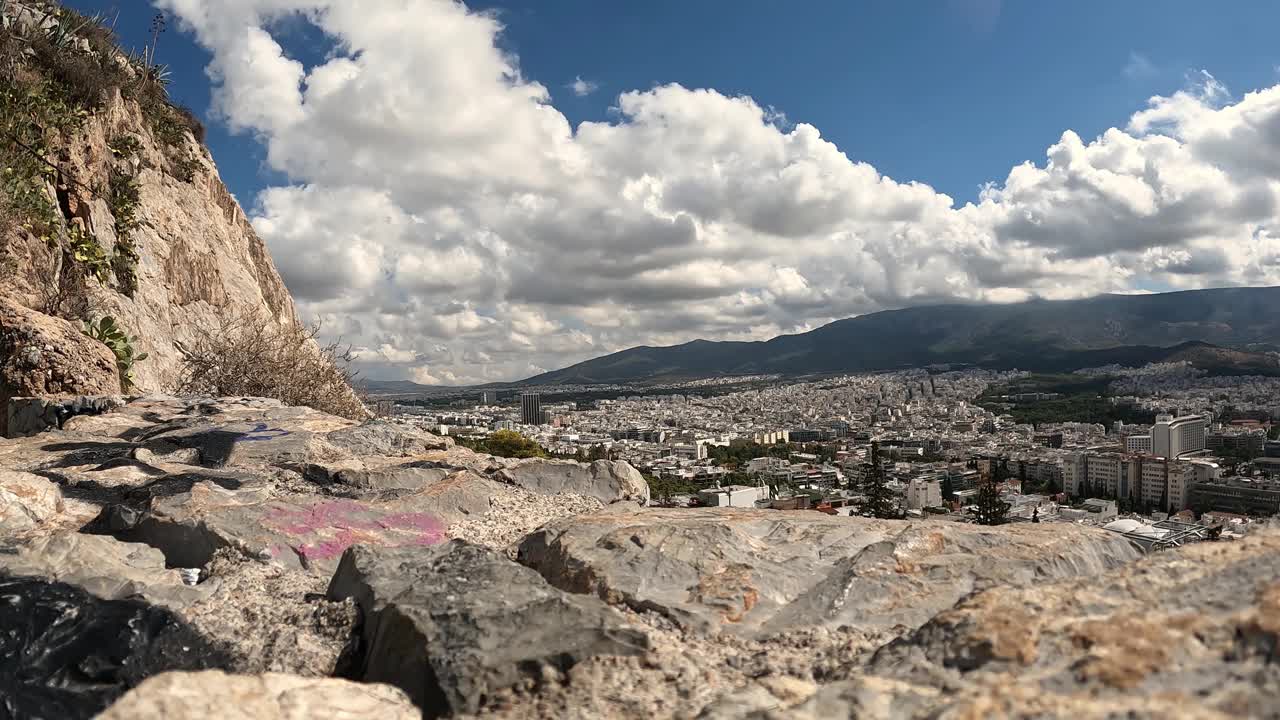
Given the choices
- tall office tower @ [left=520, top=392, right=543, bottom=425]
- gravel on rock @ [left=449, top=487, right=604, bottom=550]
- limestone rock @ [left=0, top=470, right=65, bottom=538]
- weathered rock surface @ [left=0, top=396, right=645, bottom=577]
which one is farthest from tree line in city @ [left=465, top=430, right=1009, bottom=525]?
tall office tower @ [left=520, top=392, right=543, bottom=425]

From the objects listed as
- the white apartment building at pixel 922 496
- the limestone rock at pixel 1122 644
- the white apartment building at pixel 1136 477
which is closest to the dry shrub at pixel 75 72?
the limestone rock at pixel 1122 644

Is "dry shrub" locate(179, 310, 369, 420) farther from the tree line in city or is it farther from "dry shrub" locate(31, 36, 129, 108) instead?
"dry shrub" locate(31, 36, 129, 108)

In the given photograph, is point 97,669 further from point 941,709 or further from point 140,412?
point 140,412

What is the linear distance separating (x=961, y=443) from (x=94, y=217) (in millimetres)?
68328

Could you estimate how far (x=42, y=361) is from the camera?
698cm

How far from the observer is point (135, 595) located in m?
2.54

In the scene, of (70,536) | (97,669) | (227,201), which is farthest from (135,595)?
(227,201)

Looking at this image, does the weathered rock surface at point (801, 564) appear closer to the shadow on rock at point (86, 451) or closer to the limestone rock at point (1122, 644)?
the limestone rock at point (1122, 644)

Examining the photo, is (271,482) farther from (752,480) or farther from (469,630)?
(752,480)

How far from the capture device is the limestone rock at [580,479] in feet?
15.5

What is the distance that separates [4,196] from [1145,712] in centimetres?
1183

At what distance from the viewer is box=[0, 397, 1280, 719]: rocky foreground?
4.64 ft

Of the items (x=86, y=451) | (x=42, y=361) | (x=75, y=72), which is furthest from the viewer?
(x=75, y=72)

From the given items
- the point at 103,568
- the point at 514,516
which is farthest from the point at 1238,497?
the point at 103,568
